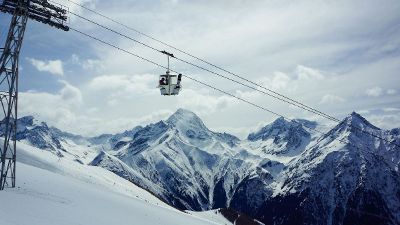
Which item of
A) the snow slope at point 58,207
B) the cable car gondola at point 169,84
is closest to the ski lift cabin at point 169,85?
the cable car gondola at point 169,84

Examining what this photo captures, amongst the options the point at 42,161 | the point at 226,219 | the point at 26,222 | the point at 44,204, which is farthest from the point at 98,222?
the point at 226,219

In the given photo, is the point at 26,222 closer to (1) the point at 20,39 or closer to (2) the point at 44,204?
(2) the point at 44,204

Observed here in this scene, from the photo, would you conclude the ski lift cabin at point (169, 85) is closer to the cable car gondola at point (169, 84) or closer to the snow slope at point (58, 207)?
the cable car gondola at point (169, 84)

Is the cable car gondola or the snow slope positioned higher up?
the cable car gondola

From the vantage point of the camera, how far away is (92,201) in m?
39.7

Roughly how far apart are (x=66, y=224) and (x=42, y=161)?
4317 cm

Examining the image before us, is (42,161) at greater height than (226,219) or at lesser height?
greater

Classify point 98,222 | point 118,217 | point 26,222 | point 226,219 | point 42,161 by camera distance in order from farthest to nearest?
point 226,219, point 42,161, point 118,217, point 98,222, point 26,222

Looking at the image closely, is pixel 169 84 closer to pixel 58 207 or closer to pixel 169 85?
pixel 169 85

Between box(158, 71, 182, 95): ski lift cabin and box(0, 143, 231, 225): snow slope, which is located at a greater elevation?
box(158, 71, 182, 95): ski lift cabin

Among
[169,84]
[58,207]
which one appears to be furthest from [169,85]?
[58,207]

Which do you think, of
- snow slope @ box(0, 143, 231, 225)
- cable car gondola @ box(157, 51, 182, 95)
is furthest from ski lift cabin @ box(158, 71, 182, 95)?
snow slope @ box(0, 143, 231, 225)

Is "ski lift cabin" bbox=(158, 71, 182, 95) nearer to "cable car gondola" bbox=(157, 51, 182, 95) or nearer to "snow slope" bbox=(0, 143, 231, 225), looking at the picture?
"cable car gondola" bbox=(157, 51, 182, 95)

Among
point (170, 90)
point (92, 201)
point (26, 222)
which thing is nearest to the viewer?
point (26, 222)
